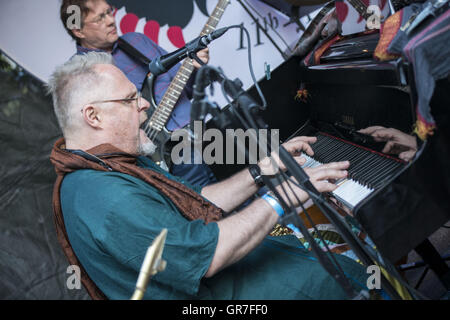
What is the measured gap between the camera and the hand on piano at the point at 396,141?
1.21 metres

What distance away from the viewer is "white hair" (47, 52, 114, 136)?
134 cm

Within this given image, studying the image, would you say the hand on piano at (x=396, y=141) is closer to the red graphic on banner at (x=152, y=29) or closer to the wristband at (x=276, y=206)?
the wristband at (x=276, y=206)

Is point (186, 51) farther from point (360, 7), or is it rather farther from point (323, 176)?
point (360, 7)

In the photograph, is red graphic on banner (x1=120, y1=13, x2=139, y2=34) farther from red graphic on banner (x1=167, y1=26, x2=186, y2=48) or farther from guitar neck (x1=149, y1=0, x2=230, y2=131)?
guitar neck (x1=149, y1=0, x2=230, y2=131)

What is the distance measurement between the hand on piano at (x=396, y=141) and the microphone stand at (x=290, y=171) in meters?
0.44

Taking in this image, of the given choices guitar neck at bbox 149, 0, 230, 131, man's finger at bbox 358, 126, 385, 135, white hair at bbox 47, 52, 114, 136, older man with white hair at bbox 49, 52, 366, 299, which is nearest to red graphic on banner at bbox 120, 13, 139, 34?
guitar neck at bbox 149, 0, 230, 131

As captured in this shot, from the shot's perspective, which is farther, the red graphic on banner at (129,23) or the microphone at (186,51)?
the red graphic on banner at (129,23)

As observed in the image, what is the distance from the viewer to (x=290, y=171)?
91cm

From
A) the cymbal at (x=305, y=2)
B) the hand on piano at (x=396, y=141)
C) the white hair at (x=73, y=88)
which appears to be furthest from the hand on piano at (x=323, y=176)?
the cymbal at (x=305, y=2)

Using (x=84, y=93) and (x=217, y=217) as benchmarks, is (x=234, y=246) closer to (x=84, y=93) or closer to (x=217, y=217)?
(x=217, y=217)

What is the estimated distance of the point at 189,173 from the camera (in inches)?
92.4
